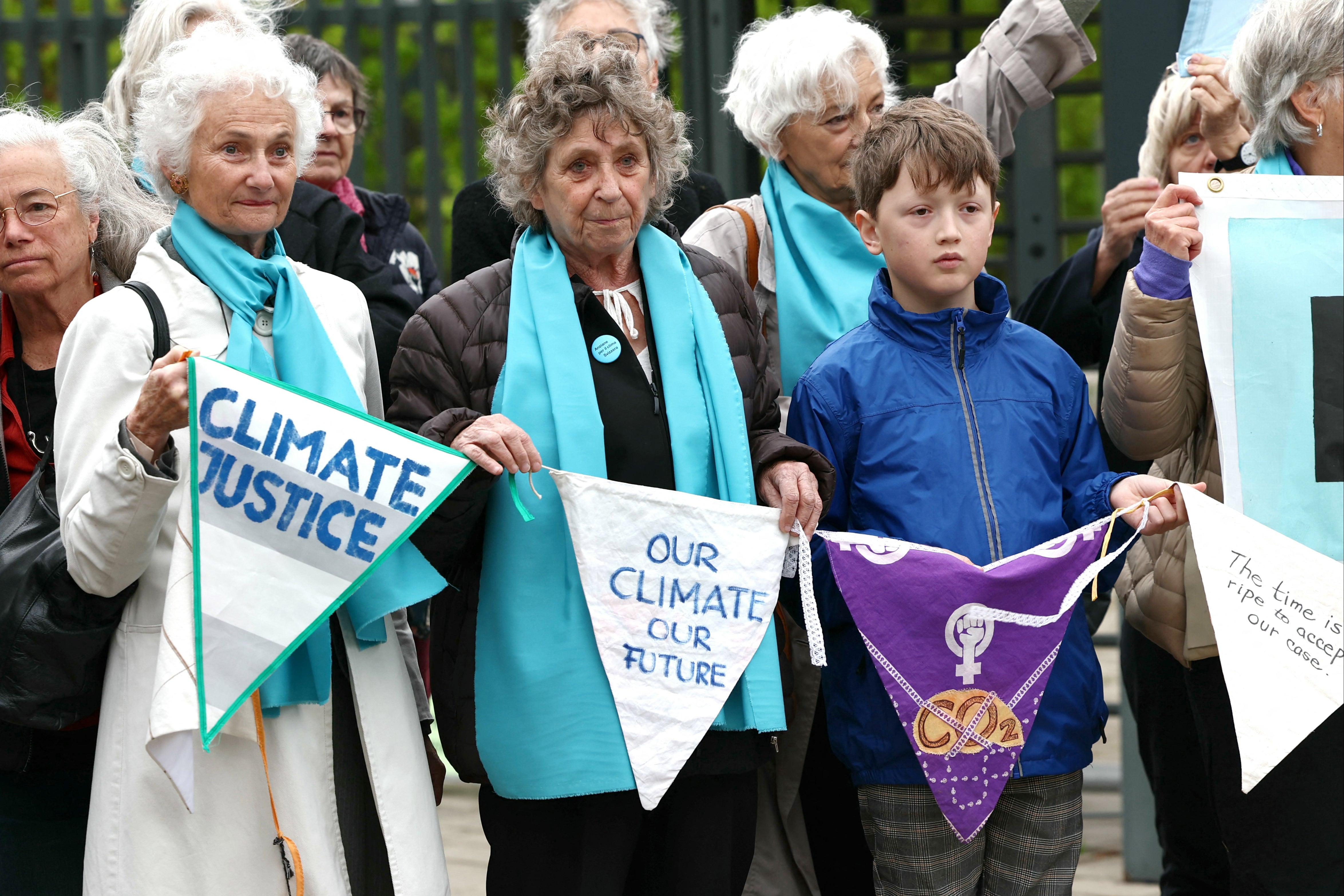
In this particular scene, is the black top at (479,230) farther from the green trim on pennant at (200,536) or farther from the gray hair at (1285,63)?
the gray hair at (1285,63)

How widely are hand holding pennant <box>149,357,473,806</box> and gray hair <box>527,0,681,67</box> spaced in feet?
5.49

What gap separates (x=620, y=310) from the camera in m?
3.05

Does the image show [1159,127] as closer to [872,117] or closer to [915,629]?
[872,117]

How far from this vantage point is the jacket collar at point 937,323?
10.1ft

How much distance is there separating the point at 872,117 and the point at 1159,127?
1.01 m

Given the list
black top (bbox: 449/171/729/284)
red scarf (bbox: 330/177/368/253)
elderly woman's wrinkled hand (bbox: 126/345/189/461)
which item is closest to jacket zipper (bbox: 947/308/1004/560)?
black top (bbox: 449/171/729/284)

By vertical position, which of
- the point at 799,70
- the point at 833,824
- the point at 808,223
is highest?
the point at 799,70

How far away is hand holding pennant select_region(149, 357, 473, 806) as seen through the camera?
2.64 metres

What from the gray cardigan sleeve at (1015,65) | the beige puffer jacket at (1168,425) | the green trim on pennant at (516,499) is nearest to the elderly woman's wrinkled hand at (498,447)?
the green trim on pennant at (516,499)

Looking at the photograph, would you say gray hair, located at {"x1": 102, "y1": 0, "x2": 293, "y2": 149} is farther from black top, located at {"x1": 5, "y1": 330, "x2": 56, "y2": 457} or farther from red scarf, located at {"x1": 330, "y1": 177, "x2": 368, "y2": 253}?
Answer: black top, located at {"x1": 5, "y1": 330, "x2": 56, "y2": 457}

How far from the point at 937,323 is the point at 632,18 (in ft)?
5.14

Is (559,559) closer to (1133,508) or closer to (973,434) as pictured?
(973,434)

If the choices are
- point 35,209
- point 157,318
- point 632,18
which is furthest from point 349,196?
point 157,318

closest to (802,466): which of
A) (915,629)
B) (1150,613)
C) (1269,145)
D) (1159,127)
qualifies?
(915,629)
